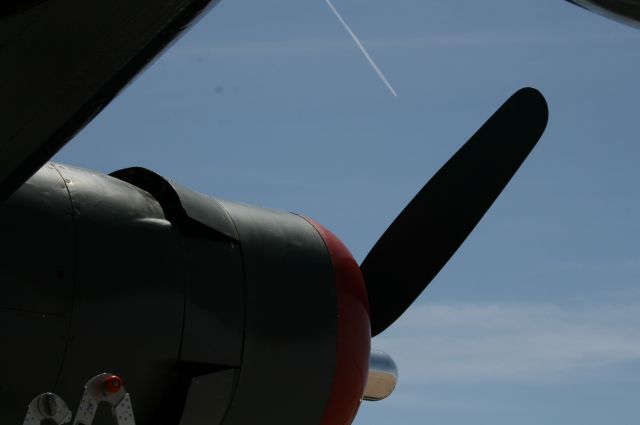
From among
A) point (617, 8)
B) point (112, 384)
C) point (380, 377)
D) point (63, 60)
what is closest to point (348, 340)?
point (380, 377)

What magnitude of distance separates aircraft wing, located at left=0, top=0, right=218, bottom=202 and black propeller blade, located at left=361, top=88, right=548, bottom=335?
543cm

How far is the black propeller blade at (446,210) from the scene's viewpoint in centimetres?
922

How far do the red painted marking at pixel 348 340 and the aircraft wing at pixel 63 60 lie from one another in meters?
4.27

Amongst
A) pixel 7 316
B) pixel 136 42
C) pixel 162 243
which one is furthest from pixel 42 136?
pixel 162 243

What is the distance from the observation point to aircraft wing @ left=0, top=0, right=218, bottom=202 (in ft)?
12.1

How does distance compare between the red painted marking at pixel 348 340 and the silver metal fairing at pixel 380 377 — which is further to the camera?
the silver metal fairing at pixel 380 377

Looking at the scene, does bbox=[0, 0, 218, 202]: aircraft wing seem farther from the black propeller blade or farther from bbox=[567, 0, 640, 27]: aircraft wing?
the black propeller blade

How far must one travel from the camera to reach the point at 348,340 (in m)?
8.03

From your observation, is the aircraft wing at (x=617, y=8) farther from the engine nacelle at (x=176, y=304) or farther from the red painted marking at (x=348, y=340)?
the red painted marking at (x=348, y=340)

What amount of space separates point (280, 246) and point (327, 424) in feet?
4.31

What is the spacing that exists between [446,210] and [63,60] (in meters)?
5.83

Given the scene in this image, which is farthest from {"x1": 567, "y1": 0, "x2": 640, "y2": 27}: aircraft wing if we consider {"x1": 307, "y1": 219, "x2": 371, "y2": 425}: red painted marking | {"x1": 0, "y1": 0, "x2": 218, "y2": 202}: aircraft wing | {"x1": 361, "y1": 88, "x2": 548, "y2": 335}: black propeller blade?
{"x1": 361, "y1": 88, "x2": 548, "y2": 335}: black propeller blade

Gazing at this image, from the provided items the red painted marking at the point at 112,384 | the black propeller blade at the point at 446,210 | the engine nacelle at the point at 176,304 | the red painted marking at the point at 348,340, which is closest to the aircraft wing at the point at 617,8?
the red painted marking at the point at 112,384

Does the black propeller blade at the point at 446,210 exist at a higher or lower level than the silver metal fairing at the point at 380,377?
higher
